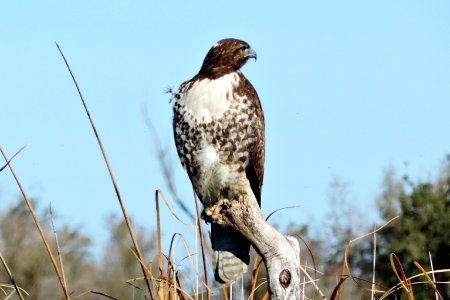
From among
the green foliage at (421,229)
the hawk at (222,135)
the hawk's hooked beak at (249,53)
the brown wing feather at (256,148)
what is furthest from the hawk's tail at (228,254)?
the green foliage at (421,229)

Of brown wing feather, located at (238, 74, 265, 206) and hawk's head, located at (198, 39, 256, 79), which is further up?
hawk's head, located at (198, 39, 256, 79)

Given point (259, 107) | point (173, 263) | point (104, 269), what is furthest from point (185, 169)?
point (104, 269)

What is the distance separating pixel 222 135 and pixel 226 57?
0.49 m

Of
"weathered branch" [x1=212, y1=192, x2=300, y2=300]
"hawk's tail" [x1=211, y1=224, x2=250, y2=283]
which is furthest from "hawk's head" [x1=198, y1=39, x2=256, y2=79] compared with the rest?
"weathered branch" [x1=212, y1=192, x2=300, y2=300]

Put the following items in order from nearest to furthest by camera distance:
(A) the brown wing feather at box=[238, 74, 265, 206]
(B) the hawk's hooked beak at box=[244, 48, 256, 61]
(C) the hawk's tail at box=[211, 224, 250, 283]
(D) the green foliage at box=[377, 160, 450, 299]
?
1. (C) the hawk's tail at box=[211, 224, 250, 283]
2. (A) the brown wing feather at box=[238, 74, 265, 206]
3. (B) the hawk's hooked beak at box=[244, 48, 256, 61]
4. (D) the green foliage at box=[377, 160, 450, 299]

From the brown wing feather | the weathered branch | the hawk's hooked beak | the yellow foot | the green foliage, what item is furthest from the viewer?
the green foliage

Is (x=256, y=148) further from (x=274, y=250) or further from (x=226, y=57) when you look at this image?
(x=274, y=250)

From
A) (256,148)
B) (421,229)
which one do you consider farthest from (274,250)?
(421,229)

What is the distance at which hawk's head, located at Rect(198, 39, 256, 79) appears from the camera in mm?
6035

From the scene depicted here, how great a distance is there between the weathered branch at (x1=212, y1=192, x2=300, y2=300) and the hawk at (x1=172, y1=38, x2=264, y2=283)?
38.7 inches

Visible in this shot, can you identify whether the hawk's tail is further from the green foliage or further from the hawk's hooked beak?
the green foliage

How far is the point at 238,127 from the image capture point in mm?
5887

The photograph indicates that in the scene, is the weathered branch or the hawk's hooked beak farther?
the hawk's hooked beak

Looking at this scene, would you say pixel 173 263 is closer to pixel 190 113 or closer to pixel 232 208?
pixel 232 208
